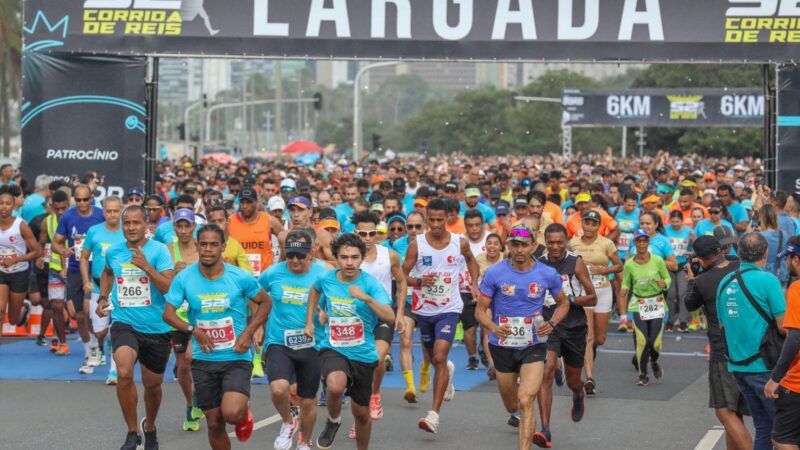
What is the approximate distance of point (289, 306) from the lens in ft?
31.5

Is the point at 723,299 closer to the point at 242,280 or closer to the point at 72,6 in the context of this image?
the point at 242,280

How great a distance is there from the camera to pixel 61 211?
49.6 ft

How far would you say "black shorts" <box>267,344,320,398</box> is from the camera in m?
9.52

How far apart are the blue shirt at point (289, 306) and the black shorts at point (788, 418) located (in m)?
3.36

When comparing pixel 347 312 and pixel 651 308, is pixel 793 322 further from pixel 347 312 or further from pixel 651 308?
pixel 651 308

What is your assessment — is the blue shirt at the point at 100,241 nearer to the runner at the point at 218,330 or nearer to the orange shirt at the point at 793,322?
the runner at the point at 218,330

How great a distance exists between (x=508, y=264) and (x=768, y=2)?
9151 millimetres

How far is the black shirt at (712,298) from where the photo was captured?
8883 mm

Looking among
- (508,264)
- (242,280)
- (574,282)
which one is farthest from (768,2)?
(242,280)

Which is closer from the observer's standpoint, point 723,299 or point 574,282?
point 723,299

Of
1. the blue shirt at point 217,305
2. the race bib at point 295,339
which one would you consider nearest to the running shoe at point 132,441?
the blue shirt at point 217,305

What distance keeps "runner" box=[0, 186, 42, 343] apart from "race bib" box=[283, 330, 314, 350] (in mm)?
5929

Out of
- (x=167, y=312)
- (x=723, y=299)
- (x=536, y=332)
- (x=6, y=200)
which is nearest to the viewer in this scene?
(x=723, y=299)

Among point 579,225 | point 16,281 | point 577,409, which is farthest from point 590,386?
point 16,281
